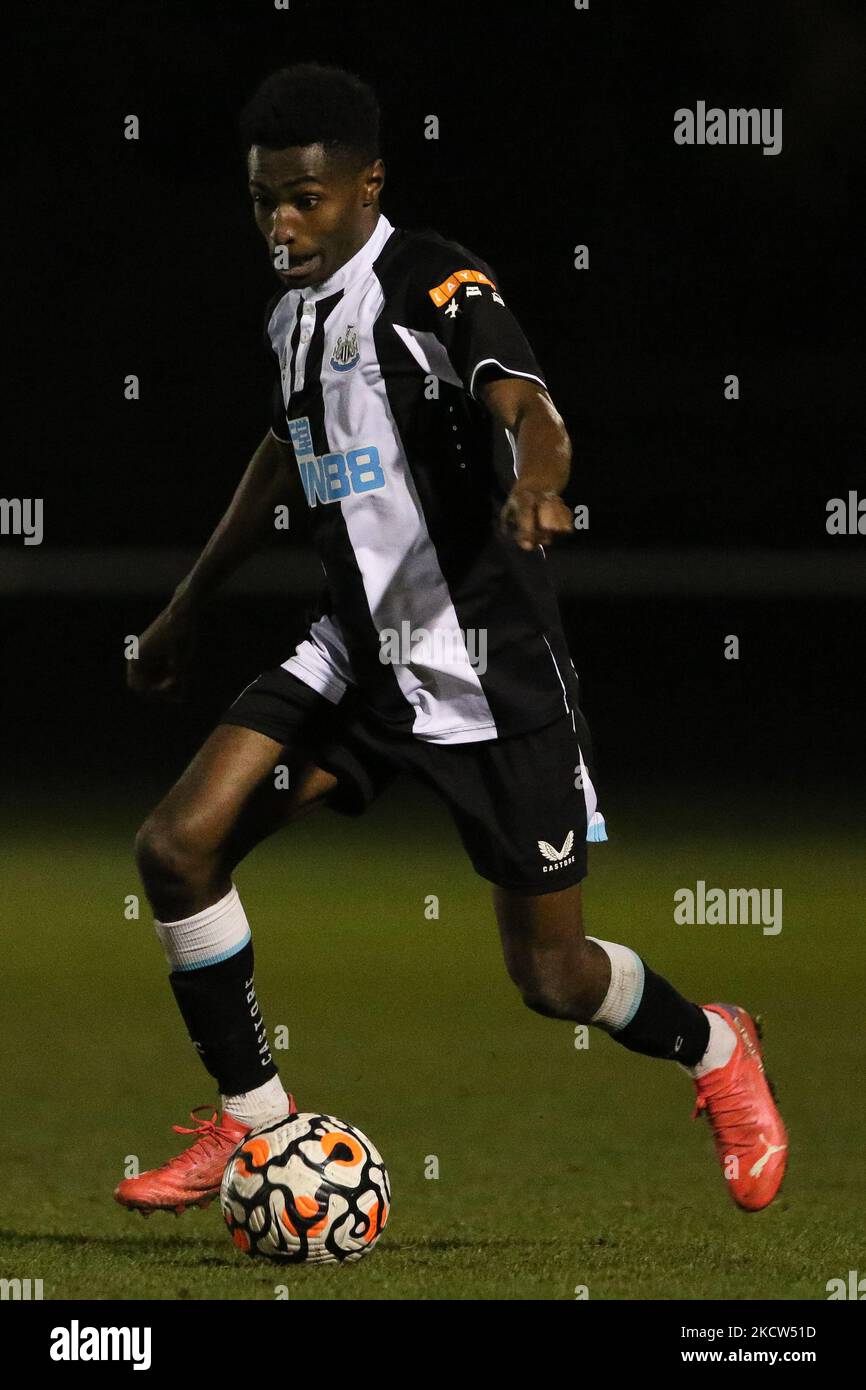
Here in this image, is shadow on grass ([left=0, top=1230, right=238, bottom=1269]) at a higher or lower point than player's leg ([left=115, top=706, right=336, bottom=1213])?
lower

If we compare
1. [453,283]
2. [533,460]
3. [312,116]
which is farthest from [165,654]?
[533,460]

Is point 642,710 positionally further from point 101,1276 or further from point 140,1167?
point 101,1276

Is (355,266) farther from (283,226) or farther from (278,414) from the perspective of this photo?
(278,414)

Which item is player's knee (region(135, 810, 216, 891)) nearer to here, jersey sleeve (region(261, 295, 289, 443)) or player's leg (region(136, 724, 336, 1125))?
player's leg (region(136, 724, 336, 1125))

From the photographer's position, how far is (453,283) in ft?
12.1

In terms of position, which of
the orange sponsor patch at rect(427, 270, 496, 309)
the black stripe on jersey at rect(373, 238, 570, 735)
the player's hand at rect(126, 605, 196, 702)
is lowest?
the player's hand at rect(126, 605, 196, 702)

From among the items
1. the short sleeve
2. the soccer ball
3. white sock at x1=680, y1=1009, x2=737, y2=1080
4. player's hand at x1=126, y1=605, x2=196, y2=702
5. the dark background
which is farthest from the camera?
the dark background

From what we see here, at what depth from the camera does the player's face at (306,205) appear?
147 inches

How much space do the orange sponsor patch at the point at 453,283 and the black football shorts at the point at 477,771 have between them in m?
0.74

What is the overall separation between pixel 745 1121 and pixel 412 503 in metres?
1.36

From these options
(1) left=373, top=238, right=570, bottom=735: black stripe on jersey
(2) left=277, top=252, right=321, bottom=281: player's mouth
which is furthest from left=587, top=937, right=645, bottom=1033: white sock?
(2) left=277, top=252, right=321, bottom=281: player's mouth

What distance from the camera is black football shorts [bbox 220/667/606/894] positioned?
3.83 meters

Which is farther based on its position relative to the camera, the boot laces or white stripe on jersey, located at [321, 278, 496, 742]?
the boot laces

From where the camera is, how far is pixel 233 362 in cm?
1438
